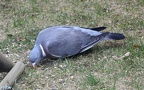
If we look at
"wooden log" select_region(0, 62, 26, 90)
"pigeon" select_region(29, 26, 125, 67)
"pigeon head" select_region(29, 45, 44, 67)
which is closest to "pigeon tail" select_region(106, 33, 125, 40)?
"pigeon" select_region(29, 26, 125, 67)

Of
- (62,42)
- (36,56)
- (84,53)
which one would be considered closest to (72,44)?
(62,42)

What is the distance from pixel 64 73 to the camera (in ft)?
13.4

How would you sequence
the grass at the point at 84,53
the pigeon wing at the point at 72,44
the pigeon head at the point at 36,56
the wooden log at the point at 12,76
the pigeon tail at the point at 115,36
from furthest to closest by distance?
the pigeon tail at the point at 115,36
the pigeon wing at the point at 72,44
the pigeon head at the point at 36,56
the grass at the point at 84,53
the wooden log at the point at 12,76

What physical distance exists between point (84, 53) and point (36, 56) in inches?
22.7

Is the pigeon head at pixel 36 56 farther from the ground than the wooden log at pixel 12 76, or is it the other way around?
the wooden log at pixel 12 76

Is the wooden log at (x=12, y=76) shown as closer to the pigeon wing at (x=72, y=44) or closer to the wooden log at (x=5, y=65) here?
the wooden log at (x=5, y=65)

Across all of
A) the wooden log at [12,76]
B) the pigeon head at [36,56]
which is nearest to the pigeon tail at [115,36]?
the pigeon head at [36,56]

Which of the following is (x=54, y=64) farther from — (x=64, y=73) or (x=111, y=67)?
(x=111, y=67)

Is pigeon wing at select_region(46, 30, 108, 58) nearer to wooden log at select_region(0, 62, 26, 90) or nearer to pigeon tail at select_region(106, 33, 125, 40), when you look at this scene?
pigeon tail at select_region(106, 33, 125, 40)

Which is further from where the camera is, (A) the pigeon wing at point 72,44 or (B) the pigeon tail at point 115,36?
(B) the pigeon tail at point 115,36

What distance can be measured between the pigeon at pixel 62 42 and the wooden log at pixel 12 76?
331mm

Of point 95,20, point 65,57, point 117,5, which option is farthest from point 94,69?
point 117,5

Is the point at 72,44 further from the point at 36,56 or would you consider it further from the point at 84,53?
the point at 36,56

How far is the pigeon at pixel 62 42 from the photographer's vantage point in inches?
173
